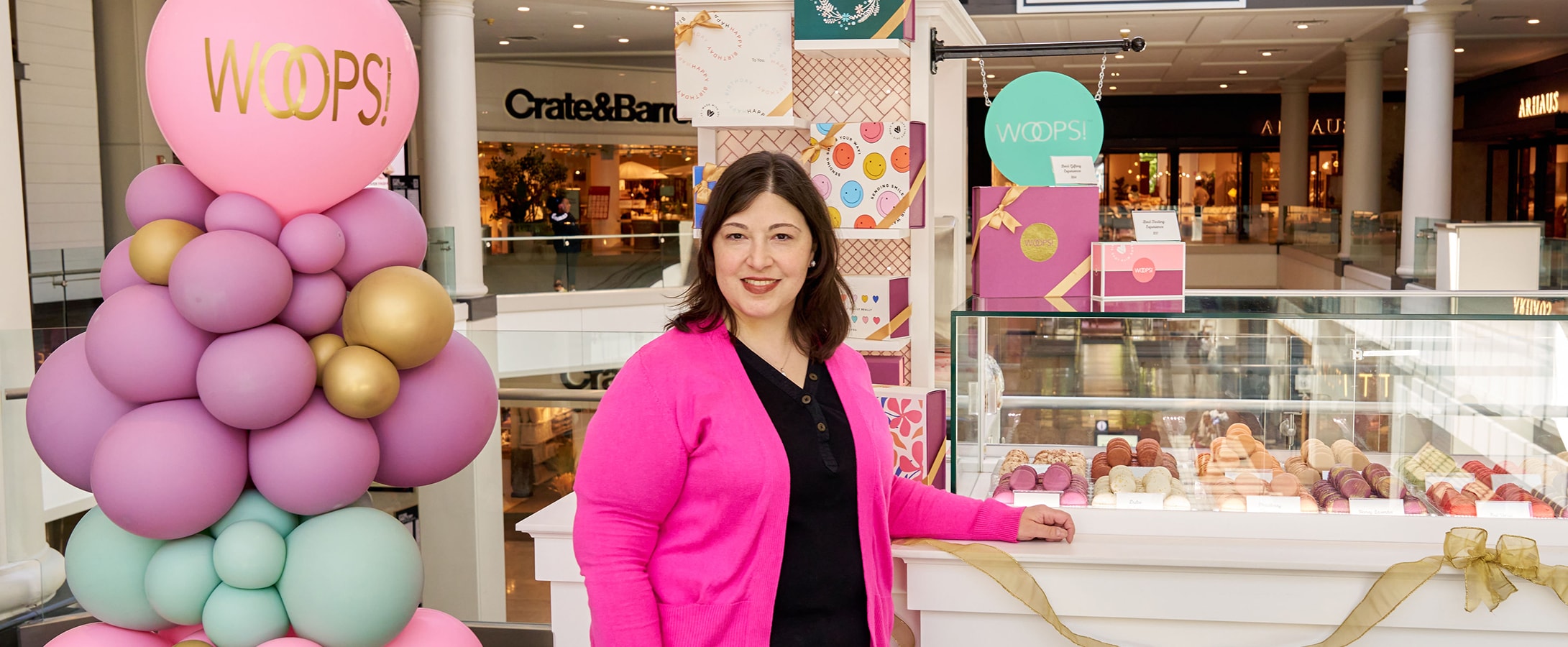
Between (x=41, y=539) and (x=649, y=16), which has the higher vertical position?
(x=649, y=16)

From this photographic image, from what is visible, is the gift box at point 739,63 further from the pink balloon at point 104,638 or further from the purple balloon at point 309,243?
the pink balloon at point 104,638

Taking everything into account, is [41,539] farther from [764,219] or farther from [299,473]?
[764,219]

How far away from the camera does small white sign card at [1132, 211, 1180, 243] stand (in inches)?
104

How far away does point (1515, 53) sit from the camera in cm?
1474

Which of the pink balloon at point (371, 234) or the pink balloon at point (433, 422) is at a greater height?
the pink balloon at point (371, 234)

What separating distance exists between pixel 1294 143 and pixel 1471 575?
57.6 feet

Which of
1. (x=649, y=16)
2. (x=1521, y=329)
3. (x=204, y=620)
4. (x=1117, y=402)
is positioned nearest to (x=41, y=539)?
(x=204, y=620)

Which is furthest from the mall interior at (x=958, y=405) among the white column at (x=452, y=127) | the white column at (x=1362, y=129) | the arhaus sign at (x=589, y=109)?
the white column at (x=1362, y=129)

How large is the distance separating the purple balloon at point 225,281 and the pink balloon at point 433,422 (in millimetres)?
286

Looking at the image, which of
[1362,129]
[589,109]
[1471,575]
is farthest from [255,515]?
[589,109]

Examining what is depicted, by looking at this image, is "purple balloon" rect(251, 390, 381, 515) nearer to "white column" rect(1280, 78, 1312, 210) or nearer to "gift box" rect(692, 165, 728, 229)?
"gift box" rect(692, 165, 728, 229)

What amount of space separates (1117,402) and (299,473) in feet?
5.41

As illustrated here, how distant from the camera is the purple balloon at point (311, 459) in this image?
71.8 inches

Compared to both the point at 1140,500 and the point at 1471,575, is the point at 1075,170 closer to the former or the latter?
the point at 1140,500
